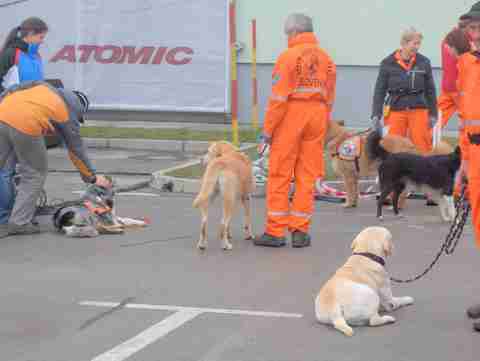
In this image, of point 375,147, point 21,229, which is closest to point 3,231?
point 21,229

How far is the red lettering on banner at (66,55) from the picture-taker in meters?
19.7

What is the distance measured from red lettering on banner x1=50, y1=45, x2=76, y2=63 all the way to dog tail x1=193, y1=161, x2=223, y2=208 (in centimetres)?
1162

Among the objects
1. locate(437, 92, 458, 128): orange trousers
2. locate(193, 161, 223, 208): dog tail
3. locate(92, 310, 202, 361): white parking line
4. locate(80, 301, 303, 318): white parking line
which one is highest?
locate(437, 92, 458, 128): orange trousers

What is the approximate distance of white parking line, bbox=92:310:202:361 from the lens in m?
5.63

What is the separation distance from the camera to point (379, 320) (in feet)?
20.3

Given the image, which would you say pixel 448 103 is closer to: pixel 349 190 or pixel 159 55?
pixel 349 190

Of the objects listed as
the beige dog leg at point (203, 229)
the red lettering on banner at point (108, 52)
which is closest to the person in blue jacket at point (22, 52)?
A: the beige dog leg at point (203, 229)

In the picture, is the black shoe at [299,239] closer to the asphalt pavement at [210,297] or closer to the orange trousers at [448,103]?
the asphalt pavement at [210,297]

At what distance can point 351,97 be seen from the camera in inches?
741

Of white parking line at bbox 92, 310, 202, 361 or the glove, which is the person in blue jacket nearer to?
the glove

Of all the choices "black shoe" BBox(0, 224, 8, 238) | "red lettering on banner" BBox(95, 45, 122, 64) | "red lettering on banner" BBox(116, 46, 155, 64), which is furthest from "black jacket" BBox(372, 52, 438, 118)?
"red lettering on banner" BBox(95, 45, 122, 64)

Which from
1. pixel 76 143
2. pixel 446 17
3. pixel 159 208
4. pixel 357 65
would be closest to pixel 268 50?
pixel 357 65

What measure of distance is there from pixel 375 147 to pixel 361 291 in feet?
16.6

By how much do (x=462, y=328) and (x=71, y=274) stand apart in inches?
127
